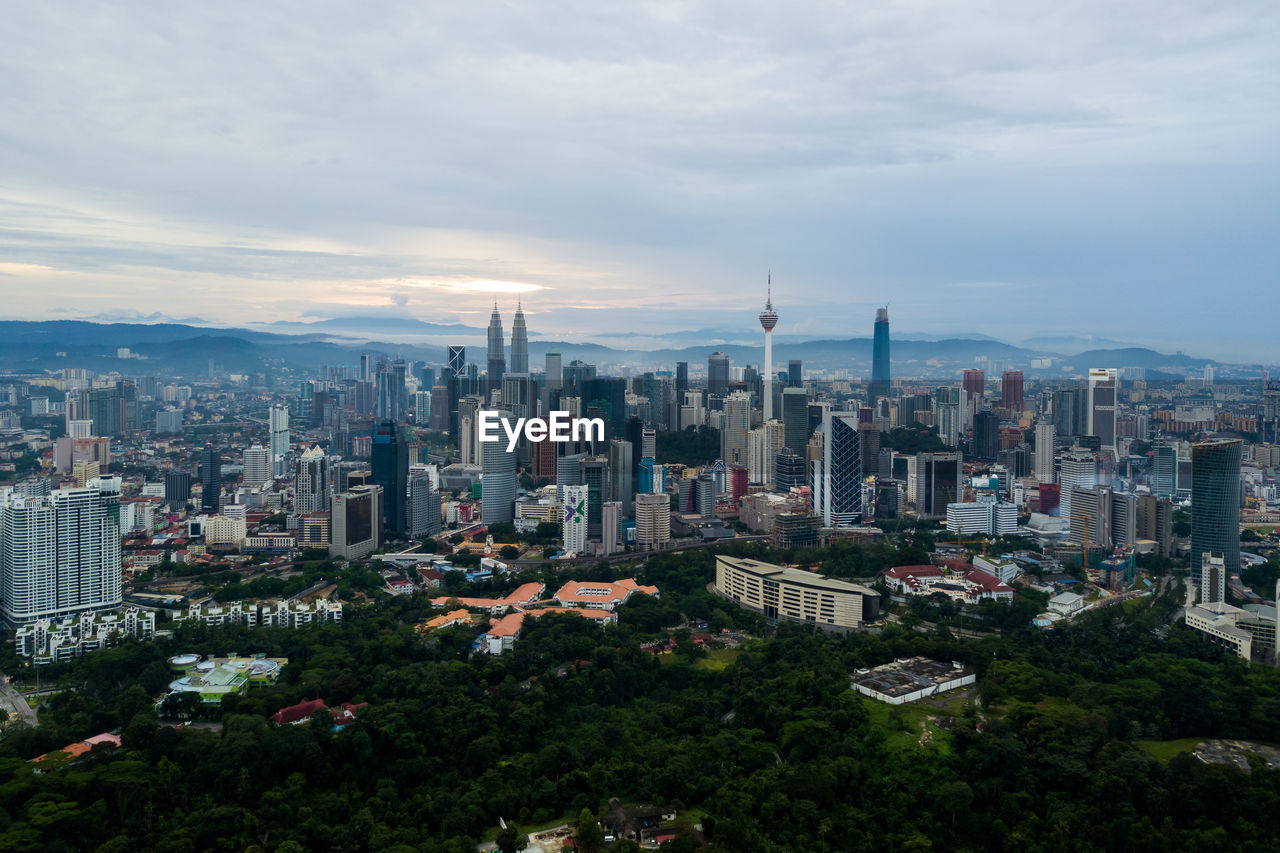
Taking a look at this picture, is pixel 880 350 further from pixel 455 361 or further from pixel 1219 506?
pixel 1219 506

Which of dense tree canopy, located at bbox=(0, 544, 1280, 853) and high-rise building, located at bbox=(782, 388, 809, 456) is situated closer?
dense tree canopy, located at bbox=(0, 544, 1280, 853)

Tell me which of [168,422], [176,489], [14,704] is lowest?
[14,704]

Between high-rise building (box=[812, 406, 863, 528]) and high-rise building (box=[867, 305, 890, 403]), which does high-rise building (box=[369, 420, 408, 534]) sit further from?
high-rise building (box=[867, 305, 890, 403])

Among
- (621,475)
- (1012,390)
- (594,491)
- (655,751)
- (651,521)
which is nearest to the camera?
(655,751)

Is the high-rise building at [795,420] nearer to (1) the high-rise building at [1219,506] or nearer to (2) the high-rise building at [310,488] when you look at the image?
(1) the high-rise building at [1219,506]

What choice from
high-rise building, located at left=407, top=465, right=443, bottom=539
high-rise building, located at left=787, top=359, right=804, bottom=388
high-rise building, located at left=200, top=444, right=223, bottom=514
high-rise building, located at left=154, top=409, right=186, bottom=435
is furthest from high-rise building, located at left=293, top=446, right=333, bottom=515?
high-rise building, located at left=787, top=359, right=804, bottom=388

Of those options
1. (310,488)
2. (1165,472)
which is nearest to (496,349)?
(310,488)
